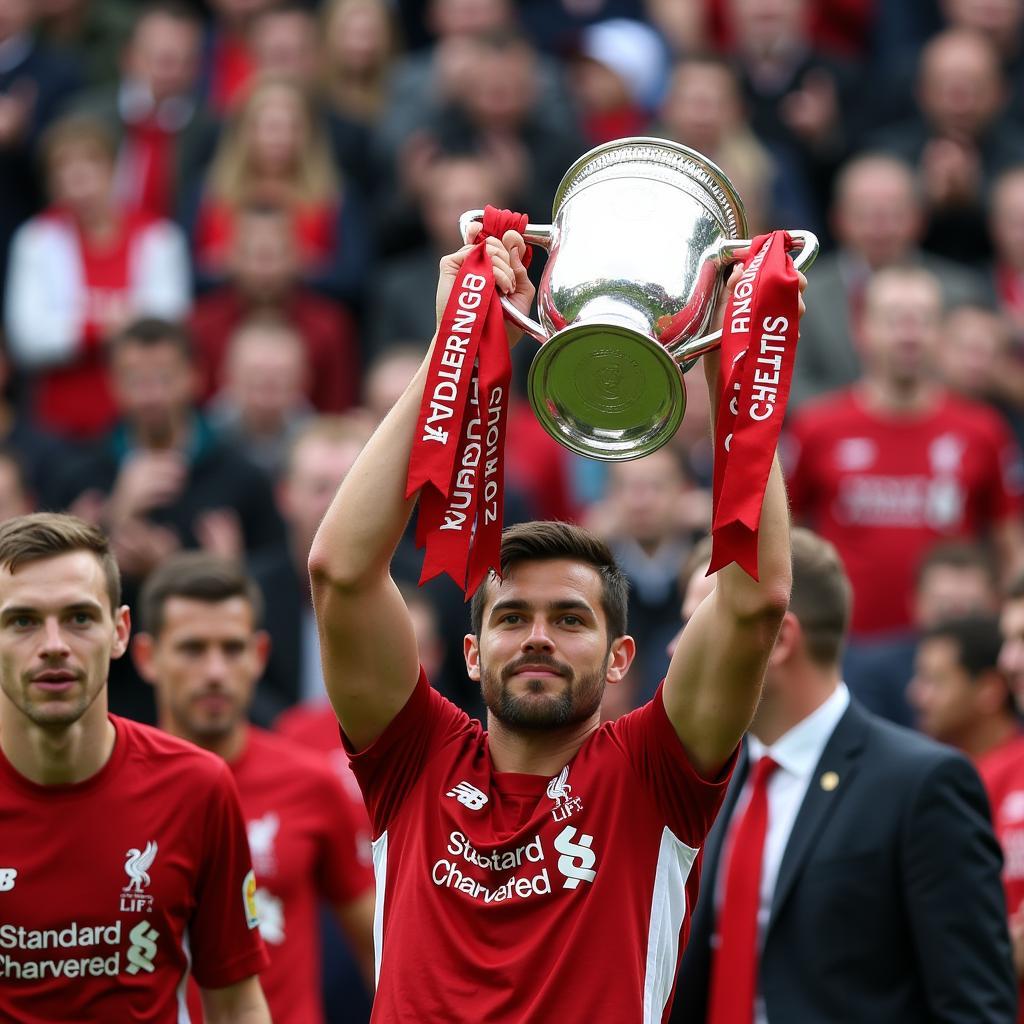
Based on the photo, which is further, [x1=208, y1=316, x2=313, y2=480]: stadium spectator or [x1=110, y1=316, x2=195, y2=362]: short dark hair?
[x1=208, y1=316, x2=313, y2=480]: stadium spectator

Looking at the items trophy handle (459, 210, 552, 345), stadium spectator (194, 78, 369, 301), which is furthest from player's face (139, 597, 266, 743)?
stadium spectator (194, 78, 369, 301)

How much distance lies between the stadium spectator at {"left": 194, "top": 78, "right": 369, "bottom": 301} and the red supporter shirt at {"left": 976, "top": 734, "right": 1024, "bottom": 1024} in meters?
6.16

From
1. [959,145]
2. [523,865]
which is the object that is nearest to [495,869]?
[523,865]

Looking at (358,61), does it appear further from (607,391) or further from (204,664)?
(607,391)

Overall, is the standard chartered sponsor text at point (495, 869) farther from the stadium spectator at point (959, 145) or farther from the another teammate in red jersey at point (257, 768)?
the stadium spectator at point (959, 145)

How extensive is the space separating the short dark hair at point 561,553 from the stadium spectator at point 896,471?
4.85 m

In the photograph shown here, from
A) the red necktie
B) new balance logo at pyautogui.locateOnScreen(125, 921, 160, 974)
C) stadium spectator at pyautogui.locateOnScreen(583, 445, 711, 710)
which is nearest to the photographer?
new balance logo at pyautogui.locateOnScreen(125, 921, 160, 974)

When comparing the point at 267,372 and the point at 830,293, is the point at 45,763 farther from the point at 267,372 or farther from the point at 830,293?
the point at 830,293

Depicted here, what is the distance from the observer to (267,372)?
34.1ft

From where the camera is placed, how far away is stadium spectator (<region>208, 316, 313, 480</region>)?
10.4 meters

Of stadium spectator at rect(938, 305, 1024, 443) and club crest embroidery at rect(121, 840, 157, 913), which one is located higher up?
stadium spectator at rect(938, 305, 1024, 443)

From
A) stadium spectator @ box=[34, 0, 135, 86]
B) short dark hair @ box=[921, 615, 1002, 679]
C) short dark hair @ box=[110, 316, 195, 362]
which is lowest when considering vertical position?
short dark hair @ box=[921, 615, 1002, 679]

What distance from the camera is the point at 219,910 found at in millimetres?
5262

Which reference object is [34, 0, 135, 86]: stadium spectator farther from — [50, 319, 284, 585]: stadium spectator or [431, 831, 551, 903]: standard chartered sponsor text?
[431, 831, 551, 903]: standard chartered sponsor text
